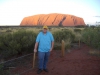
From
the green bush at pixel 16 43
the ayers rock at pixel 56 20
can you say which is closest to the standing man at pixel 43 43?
the green bush at pixel 16 43

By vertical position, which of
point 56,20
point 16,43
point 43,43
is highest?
point 43,43

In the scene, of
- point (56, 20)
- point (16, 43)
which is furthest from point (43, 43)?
point (56, 20)

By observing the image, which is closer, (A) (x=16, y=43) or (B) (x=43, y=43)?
(B) (x=43, y=43)

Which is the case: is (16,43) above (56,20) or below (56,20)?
above

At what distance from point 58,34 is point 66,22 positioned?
79.0 metres

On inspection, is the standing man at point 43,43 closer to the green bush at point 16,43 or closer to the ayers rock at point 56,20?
the green bush at point 16,43

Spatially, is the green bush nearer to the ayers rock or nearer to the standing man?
the standing man

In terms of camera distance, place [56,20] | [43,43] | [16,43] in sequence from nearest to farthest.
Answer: [43,43], [16,43], [56,20]

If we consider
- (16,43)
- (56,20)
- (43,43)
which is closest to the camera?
(43,43)

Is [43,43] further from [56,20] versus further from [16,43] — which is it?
[56,20]

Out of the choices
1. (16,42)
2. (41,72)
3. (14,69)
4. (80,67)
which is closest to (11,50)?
(16,42)

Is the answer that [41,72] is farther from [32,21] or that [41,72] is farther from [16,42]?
[32,21]

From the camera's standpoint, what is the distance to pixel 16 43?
941 centimetres

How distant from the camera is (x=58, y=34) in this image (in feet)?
49.8
